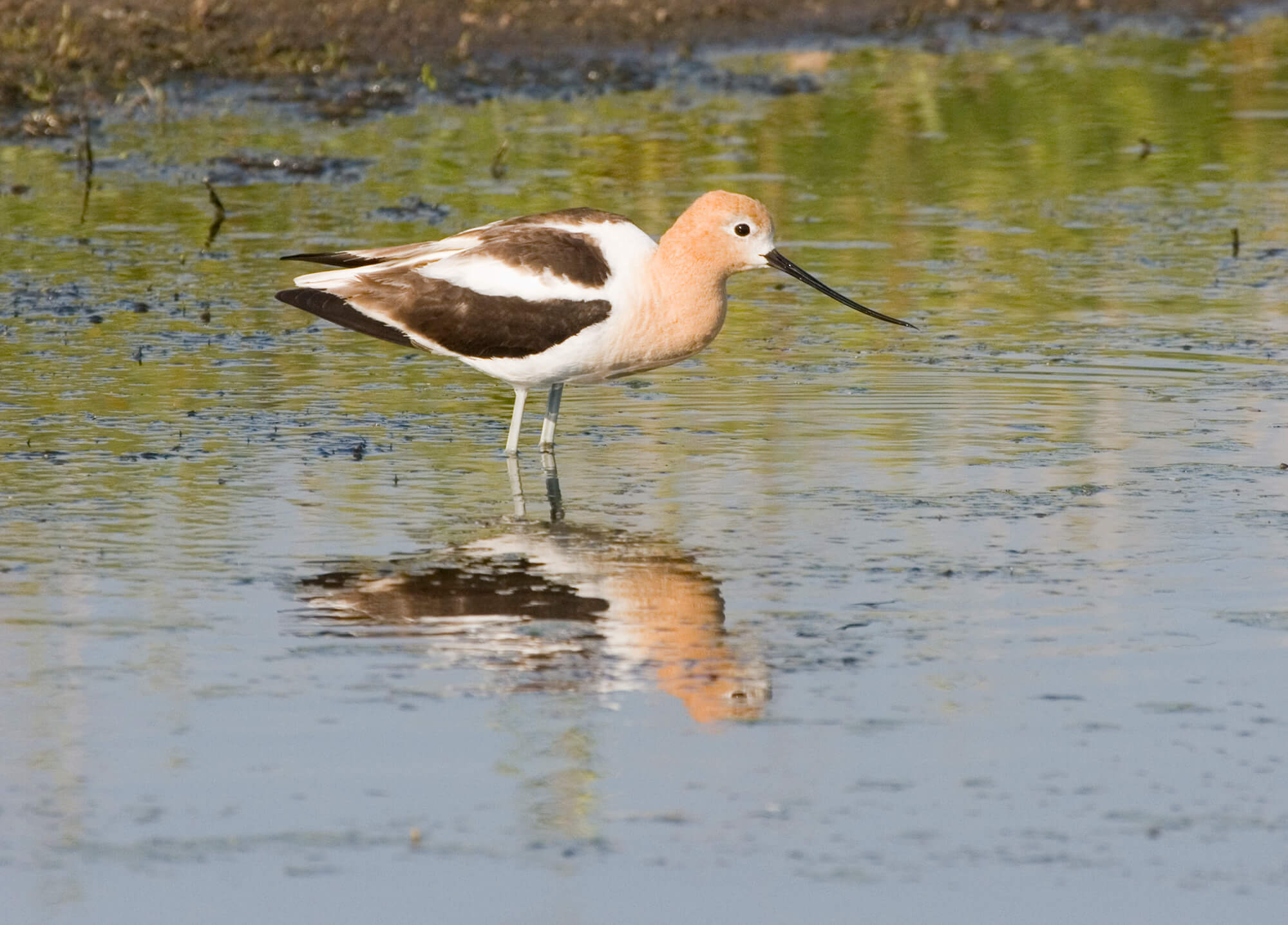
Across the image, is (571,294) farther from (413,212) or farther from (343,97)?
(343,97)

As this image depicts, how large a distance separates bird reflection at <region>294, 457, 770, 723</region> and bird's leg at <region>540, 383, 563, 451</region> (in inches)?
44.9

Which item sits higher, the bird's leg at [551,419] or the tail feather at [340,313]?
the tail feather at [340,313]

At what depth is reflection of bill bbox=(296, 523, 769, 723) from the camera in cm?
596

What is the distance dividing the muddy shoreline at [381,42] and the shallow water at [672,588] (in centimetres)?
298

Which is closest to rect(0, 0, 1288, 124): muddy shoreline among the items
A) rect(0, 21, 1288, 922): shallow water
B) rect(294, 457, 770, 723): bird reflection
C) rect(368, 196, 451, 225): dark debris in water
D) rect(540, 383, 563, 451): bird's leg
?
rect(368, 196, 451, 225): dark debris in water

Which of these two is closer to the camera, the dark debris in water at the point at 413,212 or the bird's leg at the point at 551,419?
the bird's leg at the point at 551,419

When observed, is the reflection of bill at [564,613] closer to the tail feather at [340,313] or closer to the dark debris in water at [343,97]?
the tail feather at [340,313]

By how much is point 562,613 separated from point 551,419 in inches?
91.1

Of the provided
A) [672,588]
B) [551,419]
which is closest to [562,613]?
[672,588]

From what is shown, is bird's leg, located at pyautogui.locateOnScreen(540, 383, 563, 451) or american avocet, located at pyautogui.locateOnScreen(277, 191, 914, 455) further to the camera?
bird's leg, located at pyautogui.locateOnScreen(540, 383, 563, 451)

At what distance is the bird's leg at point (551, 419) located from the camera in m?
8.69

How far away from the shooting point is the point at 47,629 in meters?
6.40

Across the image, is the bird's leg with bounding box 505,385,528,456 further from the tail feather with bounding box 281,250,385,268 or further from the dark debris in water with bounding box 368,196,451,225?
the dark debris in water with bounding box 368,196,451,225

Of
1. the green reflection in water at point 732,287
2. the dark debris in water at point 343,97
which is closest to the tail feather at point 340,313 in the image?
the green reflection in water at point 732,287
